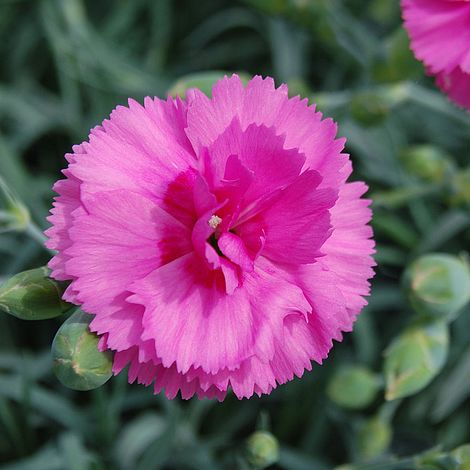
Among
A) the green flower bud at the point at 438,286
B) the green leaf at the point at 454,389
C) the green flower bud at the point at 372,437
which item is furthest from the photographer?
the green leaf at the point at 454,389

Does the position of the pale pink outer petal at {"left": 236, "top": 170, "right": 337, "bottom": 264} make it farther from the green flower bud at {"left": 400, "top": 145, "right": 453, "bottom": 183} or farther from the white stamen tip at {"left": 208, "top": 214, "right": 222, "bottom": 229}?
the green flower bud at {"left": 400, "top": 145, "right": 453, "bottom": 183}

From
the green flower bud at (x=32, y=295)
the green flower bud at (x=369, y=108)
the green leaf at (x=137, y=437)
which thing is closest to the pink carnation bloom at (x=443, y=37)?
the green flower bud at (x=369, y=108)

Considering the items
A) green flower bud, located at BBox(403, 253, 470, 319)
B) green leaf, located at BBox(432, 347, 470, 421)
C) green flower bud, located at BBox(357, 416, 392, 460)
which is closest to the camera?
green flower bud, located at BBox(403, 253, 470, 319)

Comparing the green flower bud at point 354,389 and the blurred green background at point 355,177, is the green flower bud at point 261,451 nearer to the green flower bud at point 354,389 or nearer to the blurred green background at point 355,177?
the blurred green background at point 355,177

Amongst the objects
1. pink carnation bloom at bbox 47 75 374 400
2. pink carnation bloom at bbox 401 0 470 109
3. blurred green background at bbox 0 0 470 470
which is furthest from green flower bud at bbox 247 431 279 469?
pink carnation bloom at bbox 401 0 470 109

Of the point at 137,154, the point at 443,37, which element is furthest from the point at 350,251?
the point at 443,37

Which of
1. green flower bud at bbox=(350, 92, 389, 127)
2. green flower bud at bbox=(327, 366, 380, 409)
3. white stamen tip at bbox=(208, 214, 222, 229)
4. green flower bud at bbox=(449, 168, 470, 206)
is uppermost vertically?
green flower bud at bbox=(350, 92, 389, 127)
